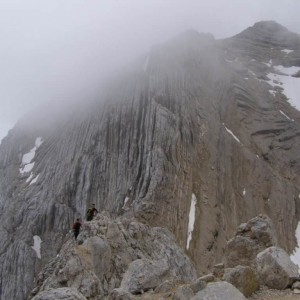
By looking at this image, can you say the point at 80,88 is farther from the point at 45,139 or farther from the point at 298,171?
the point at 298,171

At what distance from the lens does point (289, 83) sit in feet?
305

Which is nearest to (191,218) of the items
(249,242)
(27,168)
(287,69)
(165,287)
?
(249,242)

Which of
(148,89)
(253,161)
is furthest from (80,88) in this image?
(253,161)

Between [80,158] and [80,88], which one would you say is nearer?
[80,158]

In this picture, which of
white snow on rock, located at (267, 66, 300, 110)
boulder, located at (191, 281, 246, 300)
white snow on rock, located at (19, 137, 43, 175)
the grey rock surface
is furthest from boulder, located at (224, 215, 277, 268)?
white snow on rock, located at (267, 66, 300, 110)

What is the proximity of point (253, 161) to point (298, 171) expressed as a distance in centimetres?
1045

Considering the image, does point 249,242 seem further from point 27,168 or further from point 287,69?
point 287,69

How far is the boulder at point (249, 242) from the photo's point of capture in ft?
67.1

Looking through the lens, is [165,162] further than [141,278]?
Yes

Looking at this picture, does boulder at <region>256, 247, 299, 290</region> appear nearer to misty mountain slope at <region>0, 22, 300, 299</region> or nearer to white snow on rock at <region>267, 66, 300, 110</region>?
misty mountain slope at <region>0, 22, 300, 299</region>

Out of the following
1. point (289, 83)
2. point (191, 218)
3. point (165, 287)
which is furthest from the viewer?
point (289, 83)

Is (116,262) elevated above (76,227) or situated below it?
below

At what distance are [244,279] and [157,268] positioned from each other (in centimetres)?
836

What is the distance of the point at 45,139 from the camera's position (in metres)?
70.8
